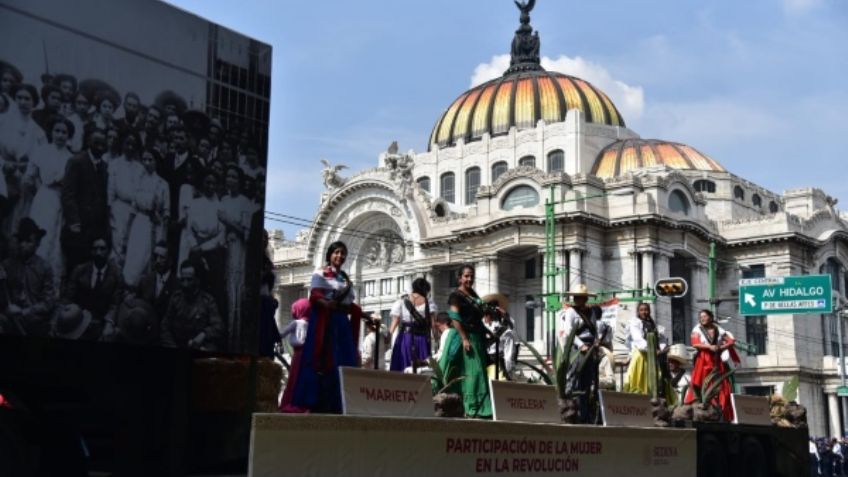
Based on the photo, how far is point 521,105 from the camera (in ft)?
206

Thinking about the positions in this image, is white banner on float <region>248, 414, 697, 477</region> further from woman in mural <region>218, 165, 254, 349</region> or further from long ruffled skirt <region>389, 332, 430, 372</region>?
long ruffled skirt <region>389, 332, 430, 372</region>

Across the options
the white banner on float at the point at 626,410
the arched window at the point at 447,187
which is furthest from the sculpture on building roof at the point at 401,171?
the white banner on float at the point at 626,410

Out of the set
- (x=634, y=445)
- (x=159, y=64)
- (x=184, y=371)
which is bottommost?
(x=634, y=445)

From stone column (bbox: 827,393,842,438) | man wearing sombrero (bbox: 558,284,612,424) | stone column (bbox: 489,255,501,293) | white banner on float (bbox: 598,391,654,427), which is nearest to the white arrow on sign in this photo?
stone column (bbox: 489,255,501,293)

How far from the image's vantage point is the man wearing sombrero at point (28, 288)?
5.04m

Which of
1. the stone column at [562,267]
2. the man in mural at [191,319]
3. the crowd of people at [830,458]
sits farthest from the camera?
the stone column at [562,267]

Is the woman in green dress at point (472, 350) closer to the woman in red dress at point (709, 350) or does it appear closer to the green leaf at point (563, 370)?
the green leaf at point (563, 370)

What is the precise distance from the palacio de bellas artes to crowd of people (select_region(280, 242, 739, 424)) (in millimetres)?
26074

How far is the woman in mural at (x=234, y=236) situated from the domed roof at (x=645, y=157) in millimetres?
50282

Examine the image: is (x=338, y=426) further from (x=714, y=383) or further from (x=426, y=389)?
(x=714, y=383)

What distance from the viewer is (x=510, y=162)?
60562mm

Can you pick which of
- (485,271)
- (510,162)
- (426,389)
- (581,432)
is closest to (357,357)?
(426,389)

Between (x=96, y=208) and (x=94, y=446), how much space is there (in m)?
1.30

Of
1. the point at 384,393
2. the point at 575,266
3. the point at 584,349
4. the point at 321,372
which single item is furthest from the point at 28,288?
the point at 575,266
